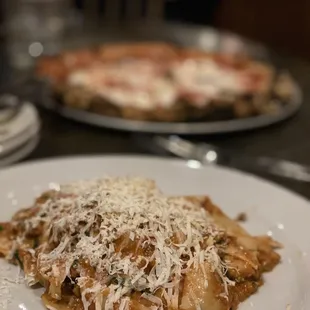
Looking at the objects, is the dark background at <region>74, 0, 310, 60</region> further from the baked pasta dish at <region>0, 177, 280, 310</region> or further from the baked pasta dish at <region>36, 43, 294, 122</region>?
the baked pasta dish at <region>0, 177, 280, 310</region>

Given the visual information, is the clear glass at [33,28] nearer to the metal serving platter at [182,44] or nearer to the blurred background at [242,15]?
the metal serving platter at [182,44]

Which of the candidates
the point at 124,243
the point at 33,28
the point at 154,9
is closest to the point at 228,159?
the point at 124,243

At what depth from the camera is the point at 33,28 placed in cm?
252

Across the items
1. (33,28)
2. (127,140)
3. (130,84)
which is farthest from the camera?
(33,28)

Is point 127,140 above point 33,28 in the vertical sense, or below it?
below

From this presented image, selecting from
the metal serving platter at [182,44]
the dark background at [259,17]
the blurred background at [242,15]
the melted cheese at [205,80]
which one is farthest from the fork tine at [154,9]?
the melted cheese at [205,80]

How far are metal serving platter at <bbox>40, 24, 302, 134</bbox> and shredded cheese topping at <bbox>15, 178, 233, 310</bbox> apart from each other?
677 mm

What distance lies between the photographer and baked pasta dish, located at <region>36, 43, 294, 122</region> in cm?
189

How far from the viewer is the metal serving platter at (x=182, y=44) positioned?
1799 millimetres

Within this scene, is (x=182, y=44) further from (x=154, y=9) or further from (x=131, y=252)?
(x=131, y=252)

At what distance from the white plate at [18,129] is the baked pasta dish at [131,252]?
40 centimetres

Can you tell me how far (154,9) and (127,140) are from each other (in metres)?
1.99

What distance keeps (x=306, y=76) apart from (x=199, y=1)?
191cm

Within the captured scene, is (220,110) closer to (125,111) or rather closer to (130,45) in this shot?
(125,111)
